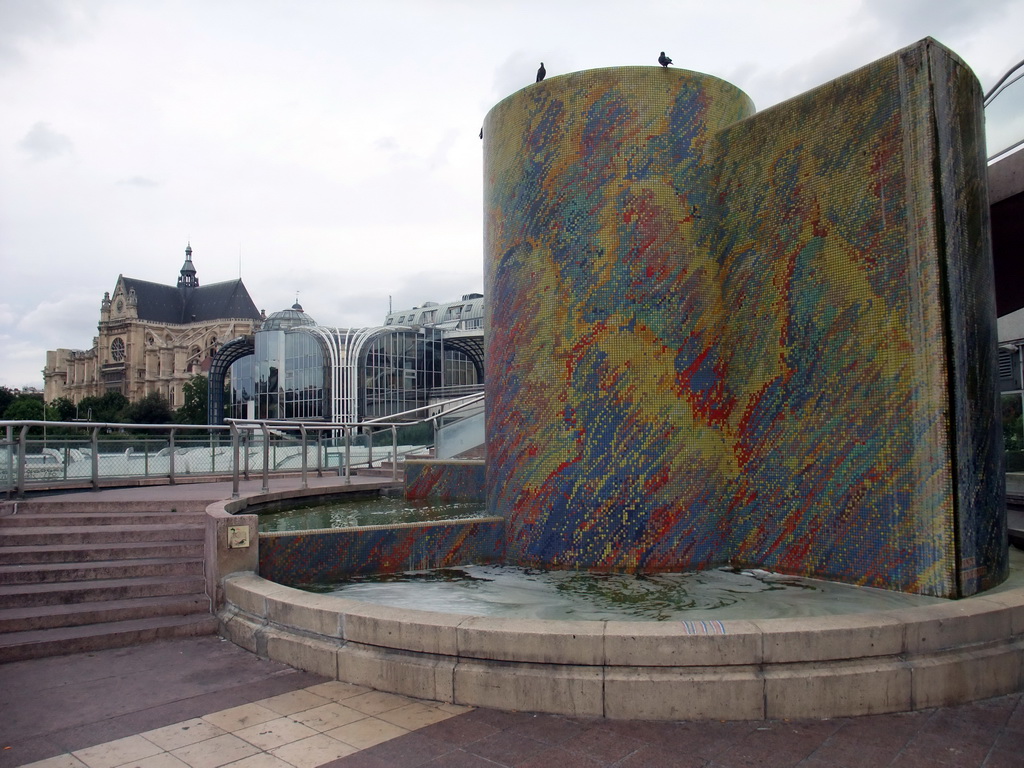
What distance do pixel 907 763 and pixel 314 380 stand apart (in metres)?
51.1

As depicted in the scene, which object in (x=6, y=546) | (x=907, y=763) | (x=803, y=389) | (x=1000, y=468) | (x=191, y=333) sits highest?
(x=191, y=333)

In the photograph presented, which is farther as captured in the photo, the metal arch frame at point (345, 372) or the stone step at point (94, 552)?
the metal arch frame at point (345, 372)

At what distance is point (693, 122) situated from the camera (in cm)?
749

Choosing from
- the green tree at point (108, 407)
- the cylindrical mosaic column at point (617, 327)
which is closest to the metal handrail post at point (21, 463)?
the cylindrical mosaic column at point (617, 327)

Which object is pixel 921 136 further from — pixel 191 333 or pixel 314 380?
pixel 191 333

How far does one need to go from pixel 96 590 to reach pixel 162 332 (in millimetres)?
130521

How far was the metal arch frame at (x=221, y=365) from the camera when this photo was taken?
58.0m

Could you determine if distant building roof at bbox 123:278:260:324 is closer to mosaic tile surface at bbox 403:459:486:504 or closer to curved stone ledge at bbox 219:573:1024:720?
mosaic tile surface at bbox 403:459:486:504

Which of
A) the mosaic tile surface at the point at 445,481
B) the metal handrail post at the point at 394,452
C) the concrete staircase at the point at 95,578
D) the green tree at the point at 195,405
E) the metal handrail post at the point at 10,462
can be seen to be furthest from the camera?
the green tree at the point at 195,405

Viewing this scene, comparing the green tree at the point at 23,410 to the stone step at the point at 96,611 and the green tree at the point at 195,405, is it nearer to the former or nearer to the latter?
the green tree at the point at 195,405

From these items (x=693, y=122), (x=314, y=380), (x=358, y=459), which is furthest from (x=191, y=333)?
(x=693, y=122)

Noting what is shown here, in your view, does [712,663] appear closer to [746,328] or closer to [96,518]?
[746,328]

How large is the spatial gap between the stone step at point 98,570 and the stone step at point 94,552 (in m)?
0.08

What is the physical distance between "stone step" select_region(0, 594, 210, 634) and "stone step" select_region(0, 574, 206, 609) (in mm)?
51
